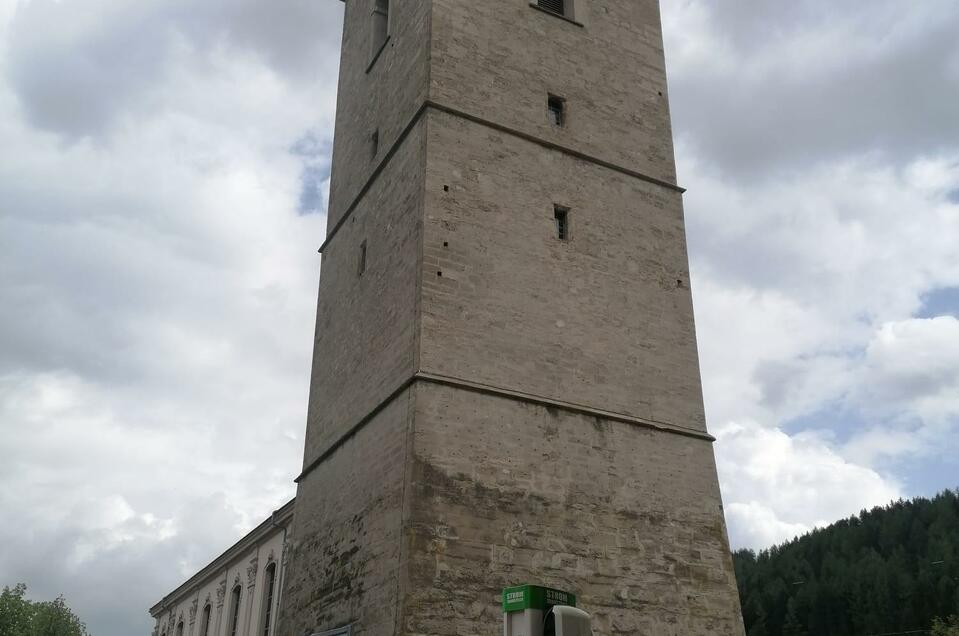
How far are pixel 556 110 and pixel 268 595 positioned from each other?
1510cm

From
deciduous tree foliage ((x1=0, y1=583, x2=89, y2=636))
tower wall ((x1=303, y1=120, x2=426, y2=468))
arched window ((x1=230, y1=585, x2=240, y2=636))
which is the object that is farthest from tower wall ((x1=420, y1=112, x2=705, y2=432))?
deciduous tree foliage ((x1=0, y1=583, x2=89, y2=636))

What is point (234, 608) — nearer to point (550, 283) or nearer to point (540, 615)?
point (550, 283)

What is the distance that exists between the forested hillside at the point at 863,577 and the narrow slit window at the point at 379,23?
51.5m

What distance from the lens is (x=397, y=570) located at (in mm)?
12539

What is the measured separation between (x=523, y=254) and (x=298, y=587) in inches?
271

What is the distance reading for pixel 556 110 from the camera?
57.1 feet

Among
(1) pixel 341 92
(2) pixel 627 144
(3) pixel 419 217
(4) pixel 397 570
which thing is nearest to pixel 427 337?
(3) pixel 419 217

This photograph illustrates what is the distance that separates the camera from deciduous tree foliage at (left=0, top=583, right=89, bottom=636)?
139 feet

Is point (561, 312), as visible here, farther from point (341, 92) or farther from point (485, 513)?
point (341, 92)

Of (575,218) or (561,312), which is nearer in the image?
(561,312)

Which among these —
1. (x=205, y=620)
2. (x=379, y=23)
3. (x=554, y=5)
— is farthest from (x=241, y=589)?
(x=554, y=5)

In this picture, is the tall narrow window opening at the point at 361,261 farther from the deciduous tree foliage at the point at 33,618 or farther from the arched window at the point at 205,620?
the deciduous tree foliage at the point at 33,618

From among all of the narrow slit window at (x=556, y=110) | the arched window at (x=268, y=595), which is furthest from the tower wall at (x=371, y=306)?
the arched window at (x=268, y=595)

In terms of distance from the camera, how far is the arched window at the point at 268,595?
23.8m
